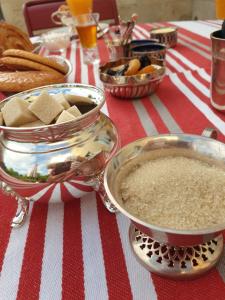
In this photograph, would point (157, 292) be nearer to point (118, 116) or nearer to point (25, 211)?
point (25, 211)

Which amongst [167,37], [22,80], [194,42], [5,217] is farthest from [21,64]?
[194,42]

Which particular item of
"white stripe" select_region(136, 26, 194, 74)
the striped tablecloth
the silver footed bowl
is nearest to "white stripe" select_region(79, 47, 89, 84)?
"white stripe" select_region(136, 26, 194, 74)

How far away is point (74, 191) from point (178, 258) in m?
0.15

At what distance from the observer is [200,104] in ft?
1.99

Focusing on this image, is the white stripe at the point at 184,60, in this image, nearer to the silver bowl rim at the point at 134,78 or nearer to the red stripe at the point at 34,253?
the silver bowl rim at the point at 134,78

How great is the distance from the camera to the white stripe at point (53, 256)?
0.95 ft

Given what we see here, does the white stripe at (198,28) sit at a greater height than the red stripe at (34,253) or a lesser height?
greater

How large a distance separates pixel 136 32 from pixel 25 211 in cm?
105

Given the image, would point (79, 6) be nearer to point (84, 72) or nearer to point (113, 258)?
point (84, 72)

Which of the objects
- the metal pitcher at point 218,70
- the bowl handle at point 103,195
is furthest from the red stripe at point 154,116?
the bowl handle at point 103,195

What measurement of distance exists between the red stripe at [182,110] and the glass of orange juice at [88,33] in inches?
13.5

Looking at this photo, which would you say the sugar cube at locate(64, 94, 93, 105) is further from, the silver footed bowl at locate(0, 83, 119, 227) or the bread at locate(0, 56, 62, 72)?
the bread at locate(0, 56, 62, 72)

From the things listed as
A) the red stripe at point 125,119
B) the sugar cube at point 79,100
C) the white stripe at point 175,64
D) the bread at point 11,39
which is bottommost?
the red stripe at point 125,119

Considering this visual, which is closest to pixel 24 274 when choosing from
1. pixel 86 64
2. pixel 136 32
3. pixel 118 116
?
pixel 118 116
